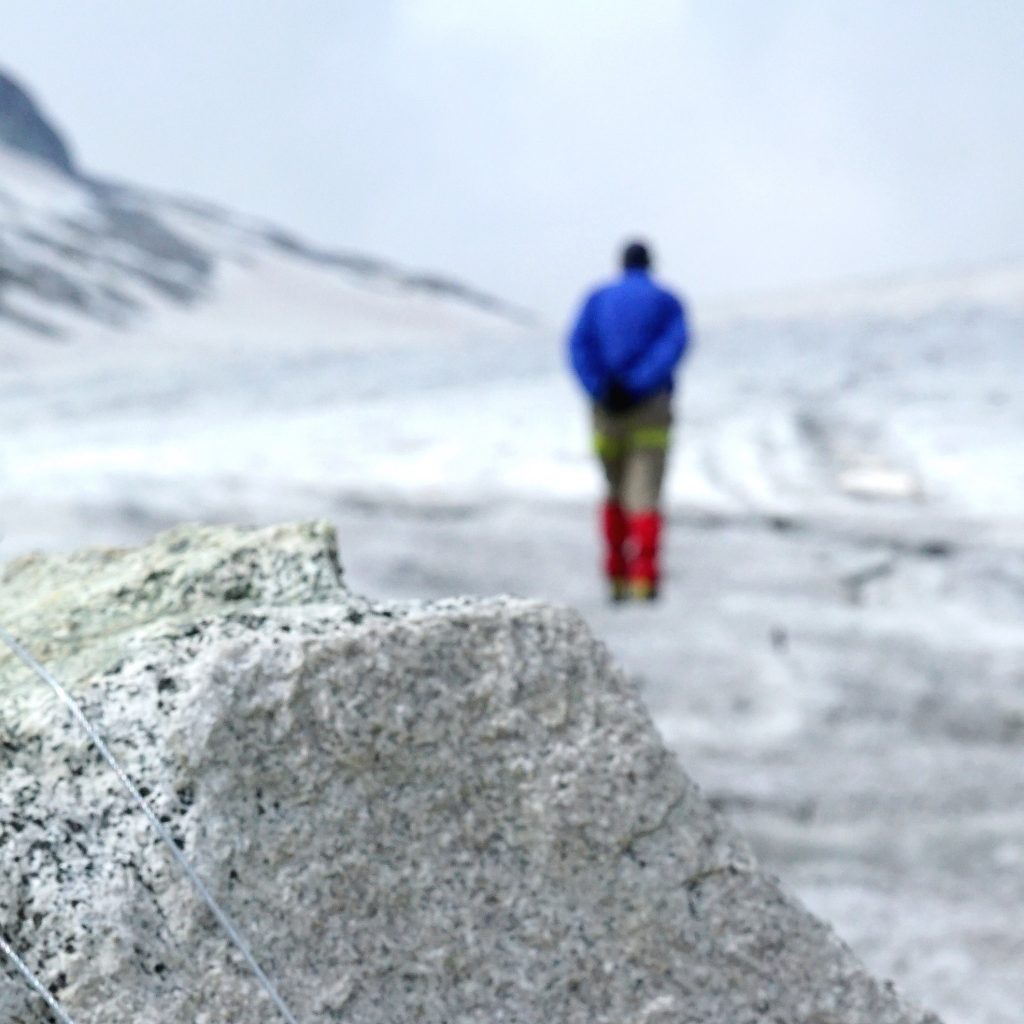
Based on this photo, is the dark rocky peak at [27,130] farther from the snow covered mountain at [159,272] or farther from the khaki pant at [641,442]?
the khaki pant at [641,442]

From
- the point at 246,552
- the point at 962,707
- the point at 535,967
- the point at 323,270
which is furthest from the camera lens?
→ the point at 323,270

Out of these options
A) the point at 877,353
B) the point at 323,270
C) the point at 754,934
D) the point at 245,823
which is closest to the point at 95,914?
the point at 245,823

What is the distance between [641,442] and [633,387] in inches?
11.6

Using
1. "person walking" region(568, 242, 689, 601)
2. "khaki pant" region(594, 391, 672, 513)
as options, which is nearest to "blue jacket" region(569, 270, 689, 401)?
"person walking" region(568, 242, 689, 601)

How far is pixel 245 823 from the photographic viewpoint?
4.99 ft

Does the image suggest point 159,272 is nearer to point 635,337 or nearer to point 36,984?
point 635,337

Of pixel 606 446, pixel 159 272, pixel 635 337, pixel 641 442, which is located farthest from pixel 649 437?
pixel 159 272

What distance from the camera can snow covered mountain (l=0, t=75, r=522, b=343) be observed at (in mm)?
35812

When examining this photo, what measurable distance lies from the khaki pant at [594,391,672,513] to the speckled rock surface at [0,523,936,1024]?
4.63 meters

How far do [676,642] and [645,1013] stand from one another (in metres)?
4.10

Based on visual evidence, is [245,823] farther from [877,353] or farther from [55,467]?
[877,353]

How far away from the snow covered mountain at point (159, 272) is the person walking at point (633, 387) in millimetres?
26771

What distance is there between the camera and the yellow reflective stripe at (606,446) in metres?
6.41

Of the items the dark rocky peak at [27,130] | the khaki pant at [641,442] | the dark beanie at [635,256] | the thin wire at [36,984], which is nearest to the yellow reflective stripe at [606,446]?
the khaki pant at [641,442]
